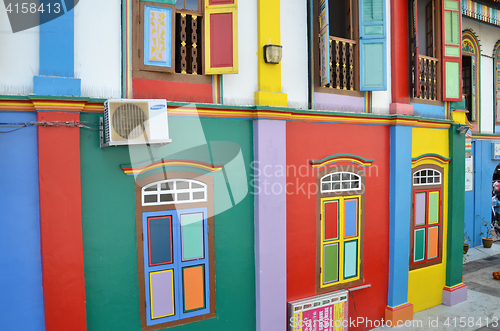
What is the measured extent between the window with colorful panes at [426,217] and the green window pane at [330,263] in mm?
2059

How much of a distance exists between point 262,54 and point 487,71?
1021 centimetres

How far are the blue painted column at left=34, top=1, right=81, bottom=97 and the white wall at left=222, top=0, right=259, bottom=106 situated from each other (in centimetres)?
206

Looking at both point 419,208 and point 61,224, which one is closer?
point 61,224

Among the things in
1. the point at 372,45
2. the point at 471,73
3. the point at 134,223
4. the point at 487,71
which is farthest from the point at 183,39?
the point at 487,71

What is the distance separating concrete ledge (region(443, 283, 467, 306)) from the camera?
25.1 ft

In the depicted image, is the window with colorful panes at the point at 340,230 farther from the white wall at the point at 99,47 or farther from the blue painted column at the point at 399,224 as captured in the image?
the white wall at the point at 99,47

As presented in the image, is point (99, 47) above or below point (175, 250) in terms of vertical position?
above

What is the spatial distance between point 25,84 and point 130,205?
1.92 metres

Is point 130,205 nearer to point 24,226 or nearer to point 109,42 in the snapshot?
point 24,226

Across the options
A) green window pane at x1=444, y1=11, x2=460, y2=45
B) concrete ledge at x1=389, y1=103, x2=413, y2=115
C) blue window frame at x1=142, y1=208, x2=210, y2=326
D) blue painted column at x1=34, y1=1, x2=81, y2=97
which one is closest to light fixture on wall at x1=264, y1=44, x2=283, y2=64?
blue window frame at x1=142, y1=208, x2=210, y2=326

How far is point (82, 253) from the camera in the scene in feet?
14.0

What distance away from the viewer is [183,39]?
5.04m

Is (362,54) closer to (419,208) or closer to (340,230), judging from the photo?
(340,230)

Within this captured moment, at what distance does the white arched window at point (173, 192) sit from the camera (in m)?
4.81
